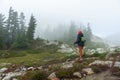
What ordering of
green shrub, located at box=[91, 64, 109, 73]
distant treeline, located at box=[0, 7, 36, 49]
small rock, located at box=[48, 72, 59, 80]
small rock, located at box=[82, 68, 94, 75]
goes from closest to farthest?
small rock, located at box=[48, 72, 59, 80] < small rock, located at box=[82, 68, 94, 75] < green shrub, located at box=[91, 64, 109, 73] < distant treeline, located at box=[0, 7, 36, 49]

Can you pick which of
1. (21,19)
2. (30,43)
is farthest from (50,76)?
(21,19)

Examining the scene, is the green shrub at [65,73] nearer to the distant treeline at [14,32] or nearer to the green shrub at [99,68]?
the green shrub at [99,68]

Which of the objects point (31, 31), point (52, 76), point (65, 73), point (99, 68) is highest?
point (31, 31)

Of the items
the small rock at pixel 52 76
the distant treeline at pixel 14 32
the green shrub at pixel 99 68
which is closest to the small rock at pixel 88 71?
the green shrub at pixel 99 68

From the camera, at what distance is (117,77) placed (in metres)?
20.0

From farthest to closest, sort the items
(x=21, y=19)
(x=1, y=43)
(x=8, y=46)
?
(x=21, y=19) < (x=8, y=46) < (x=1, y=43)

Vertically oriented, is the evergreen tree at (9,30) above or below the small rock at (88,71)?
above

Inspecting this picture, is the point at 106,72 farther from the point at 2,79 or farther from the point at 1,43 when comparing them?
the point at 1,43

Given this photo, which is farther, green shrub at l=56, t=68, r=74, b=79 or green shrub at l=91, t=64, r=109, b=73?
green shrub at l=91, t=64, r=109, b=73

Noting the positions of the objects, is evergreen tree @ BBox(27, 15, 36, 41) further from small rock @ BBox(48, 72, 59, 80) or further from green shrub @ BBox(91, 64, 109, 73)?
small rock @ BBox(48, 72, 59, 80)

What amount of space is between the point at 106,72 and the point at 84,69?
1.44 m

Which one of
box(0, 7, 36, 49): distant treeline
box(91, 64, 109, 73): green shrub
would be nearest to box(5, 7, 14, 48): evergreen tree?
box(0, 7, 36, 49): distant treeline

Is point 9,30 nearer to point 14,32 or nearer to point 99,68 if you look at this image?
point 14,32

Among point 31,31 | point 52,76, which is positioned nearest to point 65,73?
point 52,76
